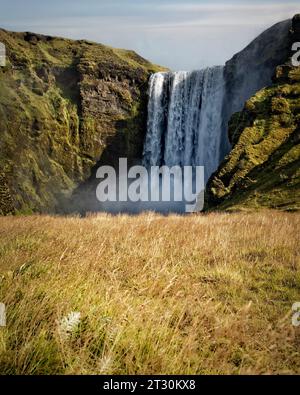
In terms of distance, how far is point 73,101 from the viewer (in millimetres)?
64812

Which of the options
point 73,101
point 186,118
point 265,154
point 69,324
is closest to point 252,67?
point 186,118

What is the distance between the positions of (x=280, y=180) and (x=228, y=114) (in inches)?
1105

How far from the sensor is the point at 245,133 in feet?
109

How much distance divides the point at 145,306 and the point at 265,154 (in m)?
28.3

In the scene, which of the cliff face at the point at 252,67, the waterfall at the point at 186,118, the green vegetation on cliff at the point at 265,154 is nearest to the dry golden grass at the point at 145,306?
the green vegetation on cliff at the point at 265,154

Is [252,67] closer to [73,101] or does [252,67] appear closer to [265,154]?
[265,154]

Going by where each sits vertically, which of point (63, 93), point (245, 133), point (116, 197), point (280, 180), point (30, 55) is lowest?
point (116, 197)

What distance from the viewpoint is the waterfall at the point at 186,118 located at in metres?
52.6

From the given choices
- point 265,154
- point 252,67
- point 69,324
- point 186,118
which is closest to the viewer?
point 69,324

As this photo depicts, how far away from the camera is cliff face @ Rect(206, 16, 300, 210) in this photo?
24516 mm

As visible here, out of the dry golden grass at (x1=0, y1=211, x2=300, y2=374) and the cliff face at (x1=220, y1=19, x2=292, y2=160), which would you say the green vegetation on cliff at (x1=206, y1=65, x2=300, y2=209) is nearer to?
the cliff face at (x1=220, y1=19, x2=292, y2=160)

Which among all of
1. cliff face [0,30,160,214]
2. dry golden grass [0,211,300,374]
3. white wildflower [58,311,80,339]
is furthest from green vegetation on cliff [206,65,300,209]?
cliff face [0,30,160,214]
